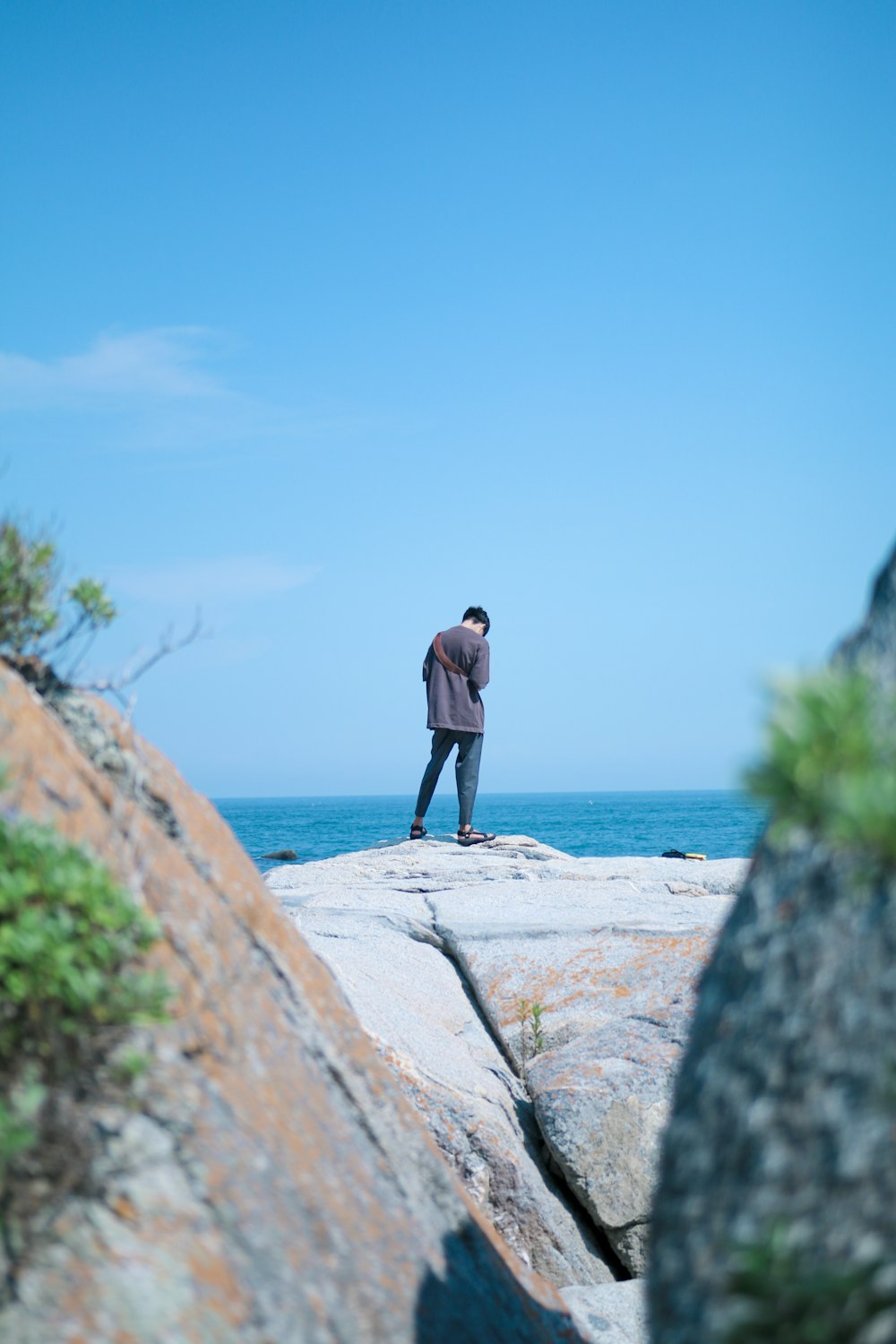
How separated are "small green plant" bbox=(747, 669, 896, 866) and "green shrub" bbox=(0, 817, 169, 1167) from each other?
133cm

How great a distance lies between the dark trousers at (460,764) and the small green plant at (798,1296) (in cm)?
1074

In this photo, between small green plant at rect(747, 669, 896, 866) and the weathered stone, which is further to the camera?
the weathered stone

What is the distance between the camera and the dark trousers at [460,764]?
12.4 meters

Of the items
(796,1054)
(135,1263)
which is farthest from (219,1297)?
(796,1054)

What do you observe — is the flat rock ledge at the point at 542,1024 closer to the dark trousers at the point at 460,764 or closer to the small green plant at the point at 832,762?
the small green plant at the point at 832,762

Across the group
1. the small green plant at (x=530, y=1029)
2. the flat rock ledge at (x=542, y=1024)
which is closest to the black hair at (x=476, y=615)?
the flat rock ledge at (x=542, y=1024)

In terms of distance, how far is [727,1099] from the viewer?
178cm

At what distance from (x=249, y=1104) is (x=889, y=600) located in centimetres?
183

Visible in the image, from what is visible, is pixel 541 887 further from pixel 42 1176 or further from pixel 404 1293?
pixel 42 1176

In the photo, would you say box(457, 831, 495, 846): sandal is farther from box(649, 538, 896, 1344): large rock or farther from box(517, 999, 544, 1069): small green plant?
box(649, 538, 896, 1344): large rock

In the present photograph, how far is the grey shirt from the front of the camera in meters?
12.3

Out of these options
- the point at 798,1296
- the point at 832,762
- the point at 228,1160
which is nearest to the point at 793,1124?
the point at 798,1296

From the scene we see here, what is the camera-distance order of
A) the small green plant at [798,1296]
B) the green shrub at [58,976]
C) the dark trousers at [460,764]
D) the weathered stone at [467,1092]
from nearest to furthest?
the small green plant at [798,1296] < the green shrub at [58,976] < the weathered stone at [467,1092] < the dark trousers at [460,764]

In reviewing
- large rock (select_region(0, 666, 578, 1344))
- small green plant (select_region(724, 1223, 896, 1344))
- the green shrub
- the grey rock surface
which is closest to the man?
the grey rock surface
